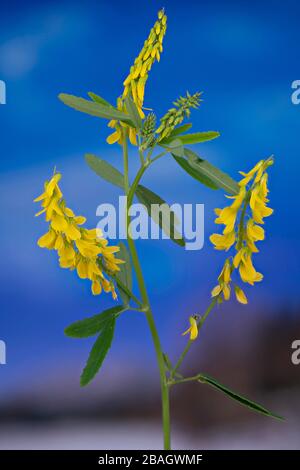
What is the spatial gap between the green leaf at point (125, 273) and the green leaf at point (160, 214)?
0.08 meters

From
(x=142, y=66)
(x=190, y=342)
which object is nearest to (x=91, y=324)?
(x=190, y=342)

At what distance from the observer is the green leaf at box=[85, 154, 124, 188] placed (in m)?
1.12

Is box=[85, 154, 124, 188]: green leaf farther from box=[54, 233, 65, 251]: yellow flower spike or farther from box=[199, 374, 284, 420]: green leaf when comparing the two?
box=[199, 374, 284, 420]: green leaf

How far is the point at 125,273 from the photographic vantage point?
43.6 inches

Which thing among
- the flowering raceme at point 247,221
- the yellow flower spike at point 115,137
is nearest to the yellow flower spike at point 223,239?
the flowering raceme at point 247,221

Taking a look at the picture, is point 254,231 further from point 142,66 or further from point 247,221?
point 142,66

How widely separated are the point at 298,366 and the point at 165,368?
0.50 m

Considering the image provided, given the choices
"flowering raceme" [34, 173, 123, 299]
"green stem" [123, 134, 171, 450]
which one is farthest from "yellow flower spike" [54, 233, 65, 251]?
"green stem" [123, 134, 171, 450]

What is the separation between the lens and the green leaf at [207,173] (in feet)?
3.29

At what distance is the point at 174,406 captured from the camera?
1.52m

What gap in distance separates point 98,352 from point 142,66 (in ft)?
1.40

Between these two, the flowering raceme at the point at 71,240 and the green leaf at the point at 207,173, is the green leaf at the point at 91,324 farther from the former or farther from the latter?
the green leaf at the point at 207,173

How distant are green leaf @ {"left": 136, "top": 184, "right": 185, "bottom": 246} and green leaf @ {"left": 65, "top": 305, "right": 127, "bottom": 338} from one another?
13 cm
